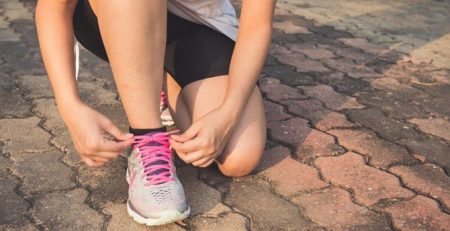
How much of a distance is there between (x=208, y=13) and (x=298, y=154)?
21.2 inches

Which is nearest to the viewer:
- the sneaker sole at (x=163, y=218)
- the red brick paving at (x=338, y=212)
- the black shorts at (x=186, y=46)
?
the sneaker sole at (x=163, y=218)

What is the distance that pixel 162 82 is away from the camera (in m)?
1.72

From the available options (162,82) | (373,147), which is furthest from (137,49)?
(373,147)

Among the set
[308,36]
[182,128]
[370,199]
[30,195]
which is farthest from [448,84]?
[30,195]

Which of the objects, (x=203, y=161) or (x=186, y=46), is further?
Answer: (x=186, y=46)

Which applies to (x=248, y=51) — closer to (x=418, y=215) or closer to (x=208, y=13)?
(x=208, y=13)

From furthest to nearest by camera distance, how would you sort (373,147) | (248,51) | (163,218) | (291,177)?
1. (373,147)
2. (291,177)
3. (248,51)
4. (163,218)

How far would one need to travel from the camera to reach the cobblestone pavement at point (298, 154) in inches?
62.8

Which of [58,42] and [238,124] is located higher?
[58,42]

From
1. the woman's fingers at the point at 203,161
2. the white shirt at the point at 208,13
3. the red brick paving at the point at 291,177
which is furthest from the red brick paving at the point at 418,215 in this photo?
A: the white shirt at the point at 208,13

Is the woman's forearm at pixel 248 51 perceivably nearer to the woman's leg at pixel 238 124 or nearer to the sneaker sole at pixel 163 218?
the woman's leg at pixel 238 124

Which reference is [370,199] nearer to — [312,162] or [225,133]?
[312,162]

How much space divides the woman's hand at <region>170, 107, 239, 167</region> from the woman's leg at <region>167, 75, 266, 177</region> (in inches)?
4.9

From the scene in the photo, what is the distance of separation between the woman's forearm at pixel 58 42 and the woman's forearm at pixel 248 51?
0.43 meters
